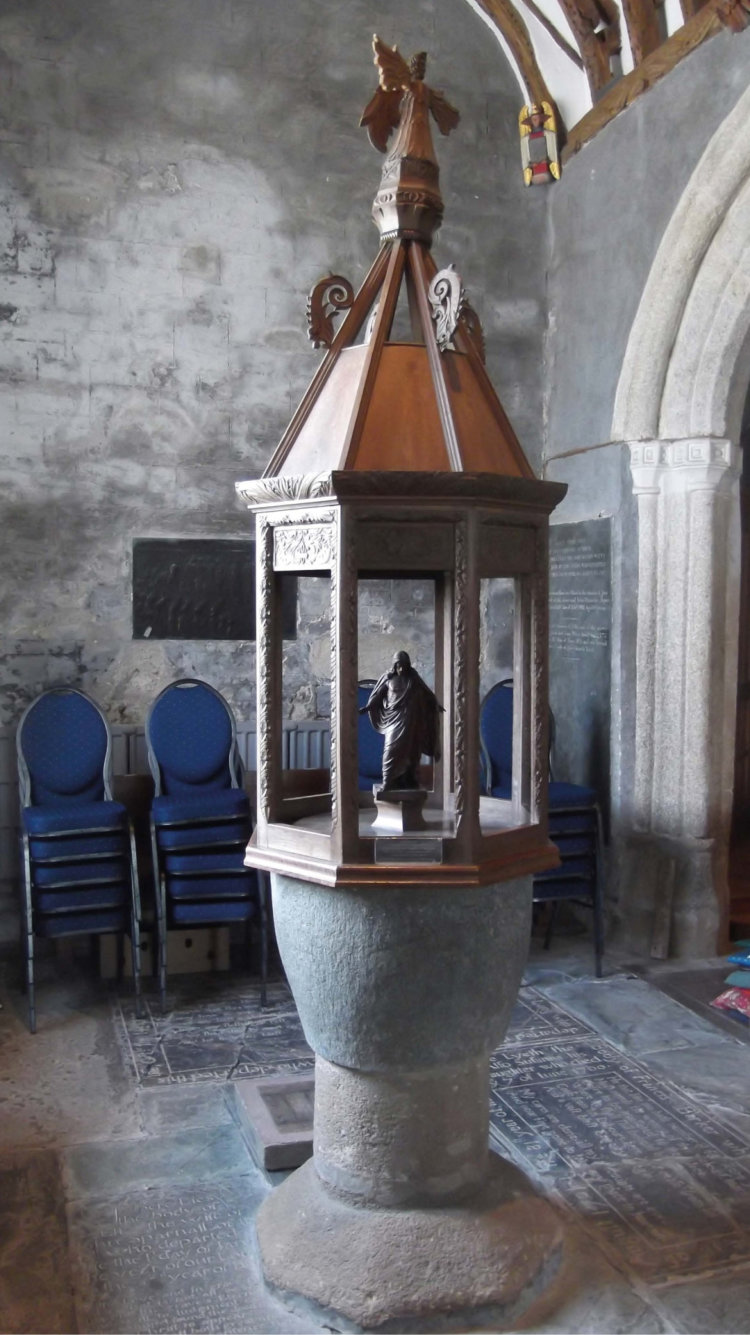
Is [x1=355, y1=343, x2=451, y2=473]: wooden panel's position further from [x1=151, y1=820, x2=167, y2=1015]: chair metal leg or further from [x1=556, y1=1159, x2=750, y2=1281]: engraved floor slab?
[x1=151, y1=820, x2=167, y2=1015]: chair metal leg

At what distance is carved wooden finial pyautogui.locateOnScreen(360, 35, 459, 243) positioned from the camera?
8.63 feet

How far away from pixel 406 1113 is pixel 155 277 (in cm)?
387

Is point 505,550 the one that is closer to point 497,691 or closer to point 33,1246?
point 33,1246

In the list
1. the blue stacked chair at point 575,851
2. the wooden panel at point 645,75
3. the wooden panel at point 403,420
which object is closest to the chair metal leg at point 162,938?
the blue stacked chair at point 575,851

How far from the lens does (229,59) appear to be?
5203mm

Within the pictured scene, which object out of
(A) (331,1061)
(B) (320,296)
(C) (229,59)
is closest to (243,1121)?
(A) (331,1061)

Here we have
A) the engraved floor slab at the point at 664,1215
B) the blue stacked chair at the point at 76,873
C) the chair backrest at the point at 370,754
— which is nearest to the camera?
the engraved floor slab at the point at 664,1215

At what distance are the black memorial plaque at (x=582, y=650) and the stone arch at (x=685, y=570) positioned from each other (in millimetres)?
231

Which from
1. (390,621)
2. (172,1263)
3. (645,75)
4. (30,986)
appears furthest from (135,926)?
(645,75)

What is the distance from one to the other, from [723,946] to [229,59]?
4529 millimetres

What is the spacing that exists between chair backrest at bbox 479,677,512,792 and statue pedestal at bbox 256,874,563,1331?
2299 mm

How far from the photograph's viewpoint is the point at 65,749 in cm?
470

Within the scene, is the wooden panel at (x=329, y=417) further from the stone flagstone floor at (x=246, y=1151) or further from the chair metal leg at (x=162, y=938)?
the chair metal leg at (x=162, y=938)

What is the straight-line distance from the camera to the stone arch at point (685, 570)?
4754 millimetres
